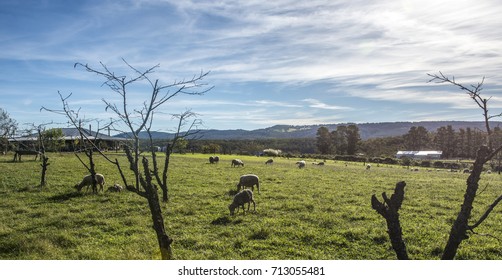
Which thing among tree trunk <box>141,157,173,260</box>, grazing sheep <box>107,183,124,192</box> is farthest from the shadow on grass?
tree trunk <box>141,157,173,260</box>

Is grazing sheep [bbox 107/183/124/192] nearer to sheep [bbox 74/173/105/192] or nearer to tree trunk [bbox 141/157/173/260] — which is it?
sheep [bbox 74/173/105/192]

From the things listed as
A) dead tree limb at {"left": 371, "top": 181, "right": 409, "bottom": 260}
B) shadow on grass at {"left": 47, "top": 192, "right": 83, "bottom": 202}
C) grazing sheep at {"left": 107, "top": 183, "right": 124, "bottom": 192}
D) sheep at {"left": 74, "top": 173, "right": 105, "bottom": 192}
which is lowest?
shadow on grass at {"left": 47, "top": 192, "right": 83, "bottom": 202}

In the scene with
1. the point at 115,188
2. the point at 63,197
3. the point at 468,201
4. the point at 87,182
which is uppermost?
the point at 468,201

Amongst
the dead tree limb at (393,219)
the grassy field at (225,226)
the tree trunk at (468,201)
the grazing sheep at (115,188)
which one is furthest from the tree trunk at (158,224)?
the grazing sheep at (115,188)

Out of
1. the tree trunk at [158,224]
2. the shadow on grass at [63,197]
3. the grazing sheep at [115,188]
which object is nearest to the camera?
the tree trunk at [158,224]

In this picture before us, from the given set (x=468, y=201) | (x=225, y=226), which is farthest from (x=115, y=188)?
(x=468, y=201)

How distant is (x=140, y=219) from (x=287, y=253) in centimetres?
744

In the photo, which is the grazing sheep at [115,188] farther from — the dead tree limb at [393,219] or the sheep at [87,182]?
the dead tree limb at [393,219]

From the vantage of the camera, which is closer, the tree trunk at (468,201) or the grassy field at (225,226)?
the tree trunk at (468,201)

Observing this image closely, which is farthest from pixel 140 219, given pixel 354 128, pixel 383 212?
pixel 354 128

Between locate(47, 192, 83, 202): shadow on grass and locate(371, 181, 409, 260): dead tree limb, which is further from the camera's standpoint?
locate(47, 192, 83, 202): shadow on grass

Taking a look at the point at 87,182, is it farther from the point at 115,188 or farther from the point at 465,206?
the point at 465,206

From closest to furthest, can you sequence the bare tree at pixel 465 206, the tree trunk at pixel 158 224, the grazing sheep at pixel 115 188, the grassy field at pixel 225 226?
the bare tree at pixel 465 206 → the tree trunk at pixel 158 224 → the grassy field at pixel 225 226 → the grazing sheep at pixel 115 188

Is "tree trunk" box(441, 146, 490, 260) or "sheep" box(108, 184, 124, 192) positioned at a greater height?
"tree trunk" box(441, 146, 490, 260)
